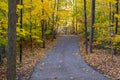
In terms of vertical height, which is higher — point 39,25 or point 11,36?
point 39,25

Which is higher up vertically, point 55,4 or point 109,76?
point 55,4

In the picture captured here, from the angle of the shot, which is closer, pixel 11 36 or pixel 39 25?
pixel 11 36

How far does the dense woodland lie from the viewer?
905 cm

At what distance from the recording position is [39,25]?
34.6m

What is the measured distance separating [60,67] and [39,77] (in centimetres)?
395

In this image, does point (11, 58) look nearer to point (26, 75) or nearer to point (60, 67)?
point (26, 75)

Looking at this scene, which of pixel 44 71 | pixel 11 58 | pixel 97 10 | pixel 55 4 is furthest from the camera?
pixel 55 4

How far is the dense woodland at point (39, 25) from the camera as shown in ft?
29.7

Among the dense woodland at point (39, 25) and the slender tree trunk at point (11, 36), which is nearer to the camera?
the slender tree trunk at point (11, 36)

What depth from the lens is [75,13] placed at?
45594mm

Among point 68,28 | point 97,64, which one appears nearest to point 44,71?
point 97,64

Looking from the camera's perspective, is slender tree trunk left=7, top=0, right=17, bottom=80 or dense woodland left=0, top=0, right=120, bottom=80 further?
dense woodland left=0, top=0, right=120, bottom=80

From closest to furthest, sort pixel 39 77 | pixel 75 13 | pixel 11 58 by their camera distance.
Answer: pixel 11 58 → pixel 39 77 → pixel 75 13

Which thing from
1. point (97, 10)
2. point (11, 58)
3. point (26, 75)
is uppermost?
point (97, 10)
